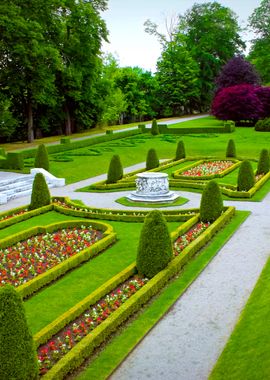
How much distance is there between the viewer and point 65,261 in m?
13.9

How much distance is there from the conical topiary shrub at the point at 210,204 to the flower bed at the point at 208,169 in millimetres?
10032

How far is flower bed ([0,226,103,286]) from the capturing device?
13586 millimetres

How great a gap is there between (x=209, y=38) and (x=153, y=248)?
236 ft

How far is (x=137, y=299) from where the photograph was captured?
1120 cm

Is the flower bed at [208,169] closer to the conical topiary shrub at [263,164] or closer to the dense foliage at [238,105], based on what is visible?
the conical topiary shrub at [263,164]

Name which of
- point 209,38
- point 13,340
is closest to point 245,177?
point 13,340

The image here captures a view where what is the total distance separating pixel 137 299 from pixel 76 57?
40.9 metres

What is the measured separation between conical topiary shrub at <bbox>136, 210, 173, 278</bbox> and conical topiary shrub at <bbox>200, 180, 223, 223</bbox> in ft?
18.1

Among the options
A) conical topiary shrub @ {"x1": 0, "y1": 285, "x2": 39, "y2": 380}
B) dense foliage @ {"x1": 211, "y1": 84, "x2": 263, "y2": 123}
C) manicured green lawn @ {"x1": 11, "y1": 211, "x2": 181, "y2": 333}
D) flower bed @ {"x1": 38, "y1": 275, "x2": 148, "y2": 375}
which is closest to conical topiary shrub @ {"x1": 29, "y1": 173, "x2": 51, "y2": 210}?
manicured green lawn @ {"x1": 11, "y1": 211, "x2": 181, "y2": 333}

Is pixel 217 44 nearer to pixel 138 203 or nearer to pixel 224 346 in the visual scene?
pixel 138 203

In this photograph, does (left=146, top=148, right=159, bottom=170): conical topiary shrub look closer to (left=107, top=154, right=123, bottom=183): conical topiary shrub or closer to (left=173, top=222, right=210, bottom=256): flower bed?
(left=107, top=154, right=123, bottom=183): conical topiary shrub

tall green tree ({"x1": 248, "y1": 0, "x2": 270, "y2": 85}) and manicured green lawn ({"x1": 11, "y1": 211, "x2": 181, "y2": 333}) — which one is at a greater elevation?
tall green tree ({"x1": 248, "y1": 0, "x2": 270, "y2": 85})

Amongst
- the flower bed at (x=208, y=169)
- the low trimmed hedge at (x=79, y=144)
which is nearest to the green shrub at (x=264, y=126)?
the low trimmed hedge at (x=79, y=144)

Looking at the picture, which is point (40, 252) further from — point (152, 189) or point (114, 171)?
point (114, 171)
